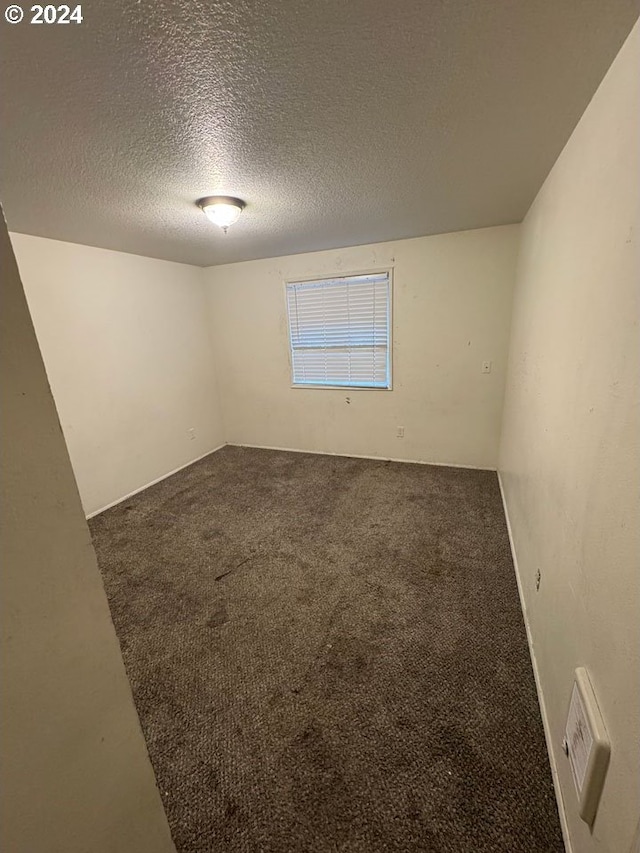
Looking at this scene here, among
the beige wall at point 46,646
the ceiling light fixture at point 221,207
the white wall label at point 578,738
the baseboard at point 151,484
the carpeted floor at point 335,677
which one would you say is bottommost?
the carpeted floor at point 335,677

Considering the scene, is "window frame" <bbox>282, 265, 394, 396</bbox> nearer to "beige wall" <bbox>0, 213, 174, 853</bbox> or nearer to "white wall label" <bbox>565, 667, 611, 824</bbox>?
"white wall label" <bbox>565, 667, 611, 824</bbox>

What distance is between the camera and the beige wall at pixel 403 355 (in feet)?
9.99

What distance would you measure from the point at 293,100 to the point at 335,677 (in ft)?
7.45

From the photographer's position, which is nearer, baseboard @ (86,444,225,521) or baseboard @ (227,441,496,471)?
baseboard @ (86,444,225,521)

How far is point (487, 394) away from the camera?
3232mm

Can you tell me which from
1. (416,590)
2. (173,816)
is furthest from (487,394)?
(173,816)

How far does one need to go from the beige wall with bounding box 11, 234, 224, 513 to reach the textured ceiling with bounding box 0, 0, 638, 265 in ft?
2.31

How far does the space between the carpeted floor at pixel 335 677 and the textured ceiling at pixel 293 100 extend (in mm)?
2228

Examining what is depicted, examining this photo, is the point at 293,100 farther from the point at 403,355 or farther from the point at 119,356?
the point at 119,356

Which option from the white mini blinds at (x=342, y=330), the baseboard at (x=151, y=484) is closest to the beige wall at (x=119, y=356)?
the baseboard at (x=151, y=484)

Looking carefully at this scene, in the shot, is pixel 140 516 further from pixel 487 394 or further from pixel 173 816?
pixel 487 394

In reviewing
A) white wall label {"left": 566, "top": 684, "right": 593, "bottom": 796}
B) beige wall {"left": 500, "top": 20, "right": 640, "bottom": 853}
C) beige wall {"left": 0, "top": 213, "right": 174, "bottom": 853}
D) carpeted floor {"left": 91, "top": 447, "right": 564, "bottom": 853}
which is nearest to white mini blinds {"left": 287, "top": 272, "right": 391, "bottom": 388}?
carpeted floor {"left": 91, "top": 447, "right": 564, "bottom": 853}

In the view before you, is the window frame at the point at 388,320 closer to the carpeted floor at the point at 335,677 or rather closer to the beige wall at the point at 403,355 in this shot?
the beige wall at the point at 403,355

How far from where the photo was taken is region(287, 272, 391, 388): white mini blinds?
3.42m
